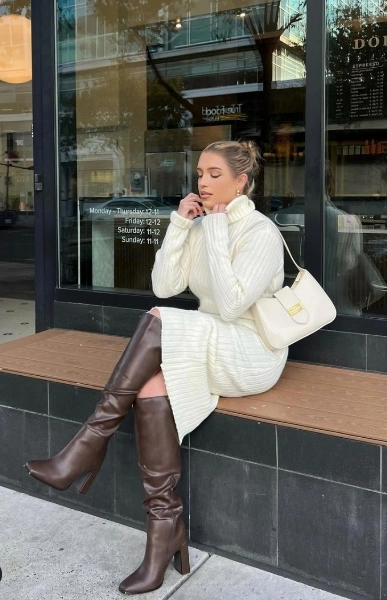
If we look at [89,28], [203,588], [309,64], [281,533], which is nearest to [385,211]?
[309,64]

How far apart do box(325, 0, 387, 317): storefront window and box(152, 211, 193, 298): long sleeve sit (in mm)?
917

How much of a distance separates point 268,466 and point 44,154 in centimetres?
255

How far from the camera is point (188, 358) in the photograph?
2225mm

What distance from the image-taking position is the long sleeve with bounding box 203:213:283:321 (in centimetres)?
224

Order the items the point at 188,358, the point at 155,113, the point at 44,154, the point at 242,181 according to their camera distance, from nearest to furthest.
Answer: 1. the point at 188,358
2. the point at 242,181
3. the point at 44,154
4. the point at 155,113

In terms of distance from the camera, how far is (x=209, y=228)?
7.61 feet

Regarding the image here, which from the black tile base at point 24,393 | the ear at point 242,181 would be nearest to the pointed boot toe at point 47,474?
the black tile base at point 24,393

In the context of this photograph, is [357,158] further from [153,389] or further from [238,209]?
[153,389]

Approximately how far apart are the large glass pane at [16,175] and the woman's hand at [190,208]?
3.21 meters

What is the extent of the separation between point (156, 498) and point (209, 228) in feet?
3.09

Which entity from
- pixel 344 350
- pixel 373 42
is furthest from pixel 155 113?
pixel 344 350

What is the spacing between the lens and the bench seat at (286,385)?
222 cm

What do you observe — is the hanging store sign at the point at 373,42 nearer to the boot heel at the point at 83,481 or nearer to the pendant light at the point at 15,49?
the boot heel at the point at 83,481

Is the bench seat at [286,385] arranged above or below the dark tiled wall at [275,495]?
above
